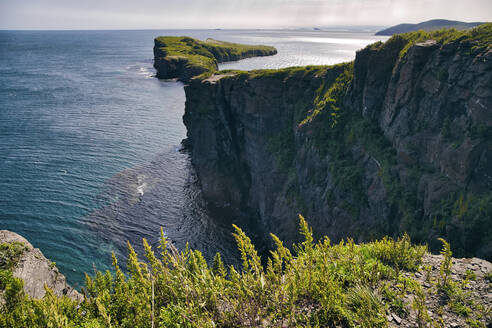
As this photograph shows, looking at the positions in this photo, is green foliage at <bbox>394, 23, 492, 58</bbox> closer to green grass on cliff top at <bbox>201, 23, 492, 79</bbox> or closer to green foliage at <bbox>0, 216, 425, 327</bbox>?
green grass on cliff top at <bbox>201, 23, 492, 79</bbox>

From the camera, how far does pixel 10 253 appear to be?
62.2 ft

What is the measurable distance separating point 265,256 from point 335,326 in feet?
106

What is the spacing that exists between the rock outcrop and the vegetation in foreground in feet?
21.1

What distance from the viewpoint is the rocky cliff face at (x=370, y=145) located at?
824 inches

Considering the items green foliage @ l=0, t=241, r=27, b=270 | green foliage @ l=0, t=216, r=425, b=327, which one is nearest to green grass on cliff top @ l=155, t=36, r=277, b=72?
green foliage @ l=0, t=241, r=27, b=270

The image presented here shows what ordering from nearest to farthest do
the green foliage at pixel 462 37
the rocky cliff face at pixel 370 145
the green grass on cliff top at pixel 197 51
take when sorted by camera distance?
1. the rocky cliff face at pixel 370 145
2. the green foliage at pixel 462 37
3. the green grass on cliff top at pixel 197 51

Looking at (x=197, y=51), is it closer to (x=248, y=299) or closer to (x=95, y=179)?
(x=95, y=179)

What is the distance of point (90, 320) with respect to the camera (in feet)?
38.2

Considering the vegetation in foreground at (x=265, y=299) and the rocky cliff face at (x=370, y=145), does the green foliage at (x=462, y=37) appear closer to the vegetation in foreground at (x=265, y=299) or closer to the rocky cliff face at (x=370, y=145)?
the rocky cliff face at (x=370, y=145)

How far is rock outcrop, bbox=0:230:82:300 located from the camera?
1838 cm

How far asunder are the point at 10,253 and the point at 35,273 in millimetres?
2046

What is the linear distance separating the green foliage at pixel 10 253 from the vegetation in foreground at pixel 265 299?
7178 mm

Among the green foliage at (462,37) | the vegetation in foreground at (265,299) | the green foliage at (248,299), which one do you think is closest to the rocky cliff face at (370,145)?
the green foliage at (462,37)

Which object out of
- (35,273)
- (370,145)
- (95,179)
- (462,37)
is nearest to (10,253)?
(35,273)
